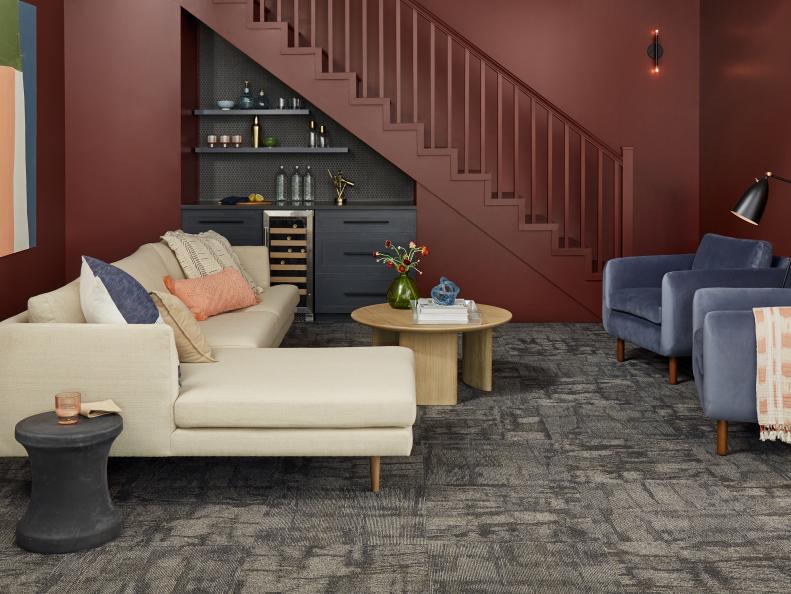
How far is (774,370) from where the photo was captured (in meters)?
4.12

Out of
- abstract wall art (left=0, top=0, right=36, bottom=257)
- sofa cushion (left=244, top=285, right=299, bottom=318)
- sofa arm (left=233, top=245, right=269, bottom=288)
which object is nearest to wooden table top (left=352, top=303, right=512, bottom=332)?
sofa cushion (left=244, top=285, right=299, bottom=318)

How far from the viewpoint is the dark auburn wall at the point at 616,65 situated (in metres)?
8.29

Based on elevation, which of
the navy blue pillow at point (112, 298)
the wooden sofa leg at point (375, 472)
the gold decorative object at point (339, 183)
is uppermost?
the gold decorative object at point (339, 183)

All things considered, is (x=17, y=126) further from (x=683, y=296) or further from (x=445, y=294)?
(x=683, y=296)

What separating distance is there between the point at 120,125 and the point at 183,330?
414cm

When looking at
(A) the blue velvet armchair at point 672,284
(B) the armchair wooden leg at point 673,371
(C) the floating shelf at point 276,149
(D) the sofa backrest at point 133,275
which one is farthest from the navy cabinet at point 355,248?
(B) the armchair wooden leg at point 673,371

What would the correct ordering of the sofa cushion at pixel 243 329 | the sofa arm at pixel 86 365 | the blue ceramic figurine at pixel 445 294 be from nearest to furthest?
the sofa arm at pixel 86 365 < the sofa cushion at pixel 243 329 < the blue ceramic figurine at pixel 445 294

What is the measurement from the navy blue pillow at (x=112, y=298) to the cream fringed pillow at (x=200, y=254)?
186 centimetres

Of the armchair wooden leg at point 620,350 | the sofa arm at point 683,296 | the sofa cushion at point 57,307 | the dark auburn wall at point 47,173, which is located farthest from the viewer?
the dark auburn wall at point 47,173

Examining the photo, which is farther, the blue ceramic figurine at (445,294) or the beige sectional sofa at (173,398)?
the blue ceramic figurine at (445,294)

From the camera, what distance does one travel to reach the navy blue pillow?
378cm

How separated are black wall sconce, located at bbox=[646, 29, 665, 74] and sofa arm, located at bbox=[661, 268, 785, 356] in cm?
324

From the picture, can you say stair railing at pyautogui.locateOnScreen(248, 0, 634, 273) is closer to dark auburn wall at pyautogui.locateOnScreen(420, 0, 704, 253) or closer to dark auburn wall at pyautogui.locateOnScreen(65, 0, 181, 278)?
dark auburn wall at pyautogui.locateOnScreen(420, 0, 704, 253)

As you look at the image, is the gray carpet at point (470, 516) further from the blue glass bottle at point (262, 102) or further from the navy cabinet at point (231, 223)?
the blue glass bottle at point (262, 102)
